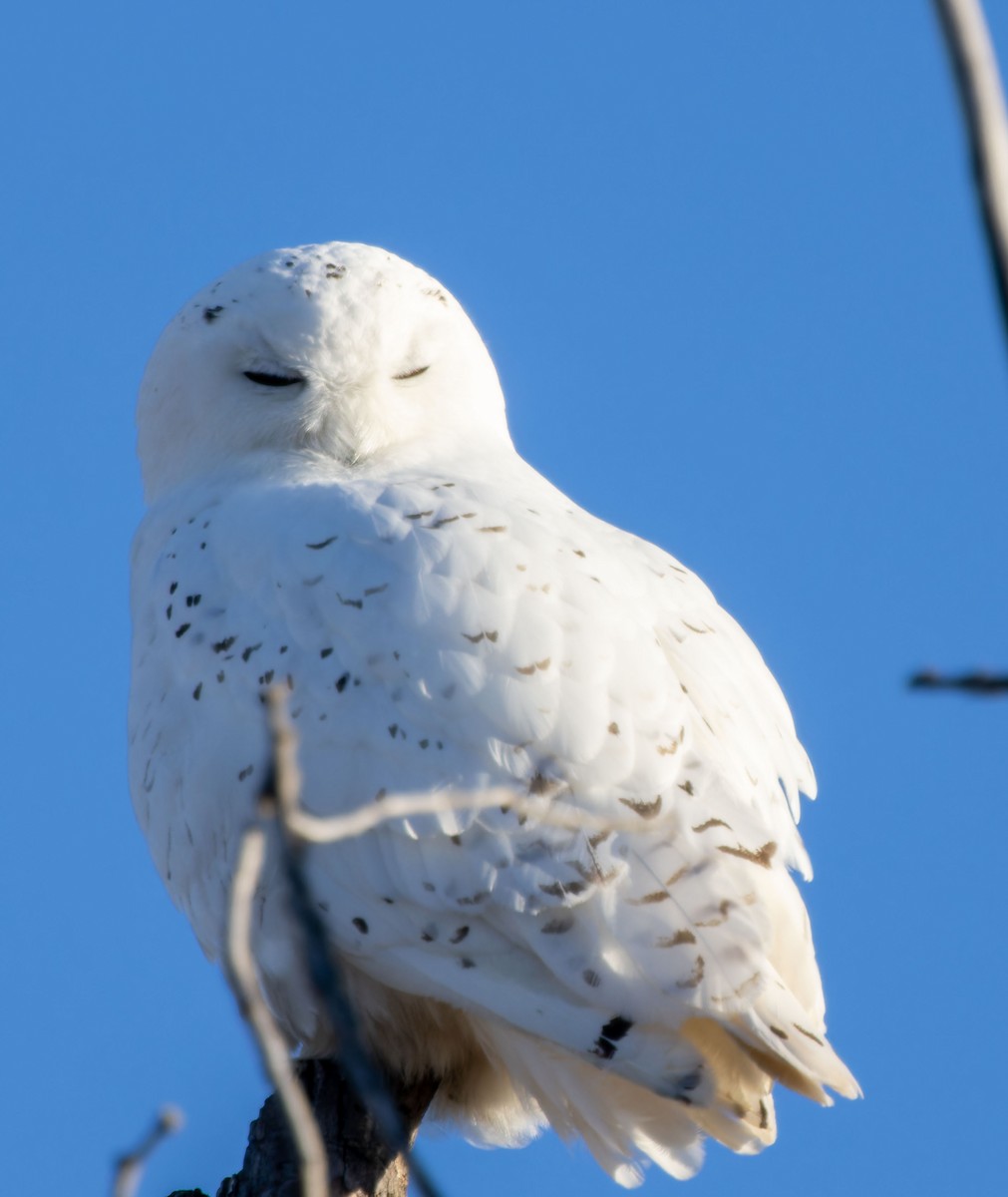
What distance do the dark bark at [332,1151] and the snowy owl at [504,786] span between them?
3.4 inches

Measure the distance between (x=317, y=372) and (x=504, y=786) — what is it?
144 cm

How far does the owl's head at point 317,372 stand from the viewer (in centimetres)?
397

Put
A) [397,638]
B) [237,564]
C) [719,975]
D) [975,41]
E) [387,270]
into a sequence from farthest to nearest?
1. [387,270]
2. [237,564]
3. [397,638]
4. [719,975]
5. [975,41]

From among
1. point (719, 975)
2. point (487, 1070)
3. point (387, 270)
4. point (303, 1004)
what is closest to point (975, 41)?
point (719, 975)

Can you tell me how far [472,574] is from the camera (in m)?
3.20

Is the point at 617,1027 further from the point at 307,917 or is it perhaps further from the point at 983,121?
the point at 983,121

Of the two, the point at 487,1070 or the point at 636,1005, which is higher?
the point at 636,1005

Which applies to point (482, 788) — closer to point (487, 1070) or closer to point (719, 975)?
point (719, 975)

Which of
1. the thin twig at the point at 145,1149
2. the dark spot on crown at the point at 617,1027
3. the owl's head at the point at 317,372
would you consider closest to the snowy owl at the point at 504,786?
the dark spot on crown at the point at 617,1027

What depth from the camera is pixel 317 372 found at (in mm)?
3990

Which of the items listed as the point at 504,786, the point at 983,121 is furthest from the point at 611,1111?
the point at 983,121

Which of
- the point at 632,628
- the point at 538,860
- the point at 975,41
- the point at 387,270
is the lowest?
the point at 538,860

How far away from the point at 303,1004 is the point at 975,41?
8.21ft

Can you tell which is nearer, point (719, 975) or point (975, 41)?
point (975, 41)
